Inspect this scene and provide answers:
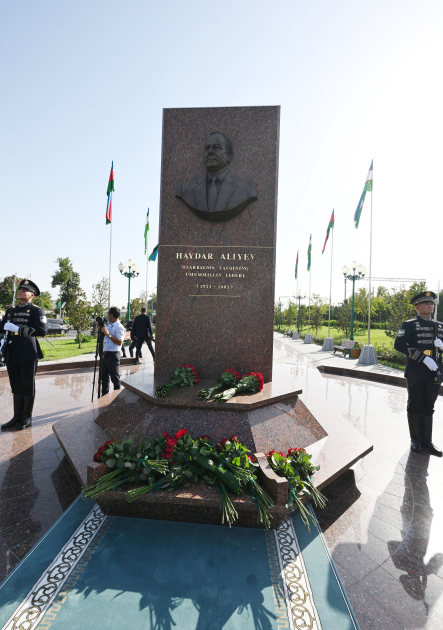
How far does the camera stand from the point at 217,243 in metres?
4.28

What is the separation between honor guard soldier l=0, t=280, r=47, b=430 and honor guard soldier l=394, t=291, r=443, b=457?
5.38 meters

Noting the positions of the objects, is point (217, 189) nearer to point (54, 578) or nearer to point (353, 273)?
point (54, 578)

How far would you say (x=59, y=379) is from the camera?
855cm

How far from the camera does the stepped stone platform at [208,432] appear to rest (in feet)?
8.18

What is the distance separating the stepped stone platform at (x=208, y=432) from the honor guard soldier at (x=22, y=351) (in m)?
1.23

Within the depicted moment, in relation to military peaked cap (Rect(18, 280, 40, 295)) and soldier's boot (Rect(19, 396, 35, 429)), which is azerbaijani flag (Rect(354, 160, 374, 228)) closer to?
military peaked cap (Rect(18, 280, 40, 295))

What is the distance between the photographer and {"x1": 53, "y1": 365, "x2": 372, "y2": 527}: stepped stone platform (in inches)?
98.2

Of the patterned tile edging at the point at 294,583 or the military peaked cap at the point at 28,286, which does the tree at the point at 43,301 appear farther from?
the patterned tile edging at the point at 294,583

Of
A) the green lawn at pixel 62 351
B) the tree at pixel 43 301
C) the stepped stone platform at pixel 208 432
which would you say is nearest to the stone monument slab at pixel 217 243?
the stepped stone platform at pixel 208 432

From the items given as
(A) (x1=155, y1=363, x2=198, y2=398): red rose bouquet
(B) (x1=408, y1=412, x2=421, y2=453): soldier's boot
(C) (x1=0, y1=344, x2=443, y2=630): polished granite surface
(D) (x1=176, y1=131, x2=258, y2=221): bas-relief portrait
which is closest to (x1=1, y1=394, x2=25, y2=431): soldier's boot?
(C) (x1=0, y1=344, x2=443, y2=630): polished granite surface

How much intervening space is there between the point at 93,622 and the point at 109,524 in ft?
2.86

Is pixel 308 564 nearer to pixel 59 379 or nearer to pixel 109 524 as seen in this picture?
pixel 109 524

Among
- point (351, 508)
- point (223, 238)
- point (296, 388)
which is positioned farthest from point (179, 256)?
point (351, 508)

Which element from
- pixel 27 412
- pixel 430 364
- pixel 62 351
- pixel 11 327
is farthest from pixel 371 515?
pixel 62 351
